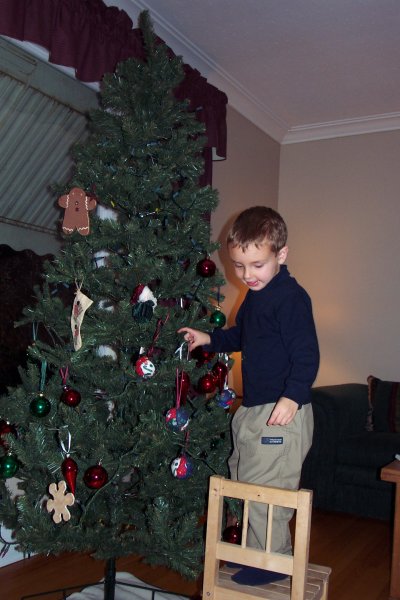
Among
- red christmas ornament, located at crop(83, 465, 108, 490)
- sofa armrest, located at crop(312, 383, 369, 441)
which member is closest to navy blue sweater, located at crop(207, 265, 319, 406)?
red christmas ornament, located at crop(83, 465, 108, 490)

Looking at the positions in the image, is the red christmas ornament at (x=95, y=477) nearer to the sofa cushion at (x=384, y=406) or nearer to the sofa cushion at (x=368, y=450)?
the sofa cushion at (x=368, y=450)

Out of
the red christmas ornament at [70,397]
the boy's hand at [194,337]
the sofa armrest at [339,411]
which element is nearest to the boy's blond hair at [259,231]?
the boy's hand at [194,337]

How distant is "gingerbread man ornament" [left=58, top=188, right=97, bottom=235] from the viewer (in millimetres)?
1671

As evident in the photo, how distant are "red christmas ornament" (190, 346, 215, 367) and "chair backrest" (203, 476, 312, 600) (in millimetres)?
569

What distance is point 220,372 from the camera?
1.85 metres

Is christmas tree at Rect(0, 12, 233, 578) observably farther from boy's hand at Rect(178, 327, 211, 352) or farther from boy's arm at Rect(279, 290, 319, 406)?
boy's arm at Rect(279, 290, 319, 406)

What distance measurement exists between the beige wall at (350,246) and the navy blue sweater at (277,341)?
8.20 feet

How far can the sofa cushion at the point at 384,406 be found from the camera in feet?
11.4

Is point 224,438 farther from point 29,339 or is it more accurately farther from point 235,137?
point 235,137

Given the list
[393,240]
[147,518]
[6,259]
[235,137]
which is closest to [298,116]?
[235,137]

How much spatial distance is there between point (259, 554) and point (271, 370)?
1.85 ft

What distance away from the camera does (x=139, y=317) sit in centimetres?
162

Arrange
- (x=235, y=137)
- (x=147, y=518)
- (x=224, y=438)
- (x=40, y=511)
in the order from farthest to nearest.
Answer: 1. (x=235, y=137)
2. (x=224, y=438)
3. (x=147, y=518)
4. (x=40, y=511)

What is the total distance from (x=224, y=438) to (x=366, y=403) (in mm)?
2017
